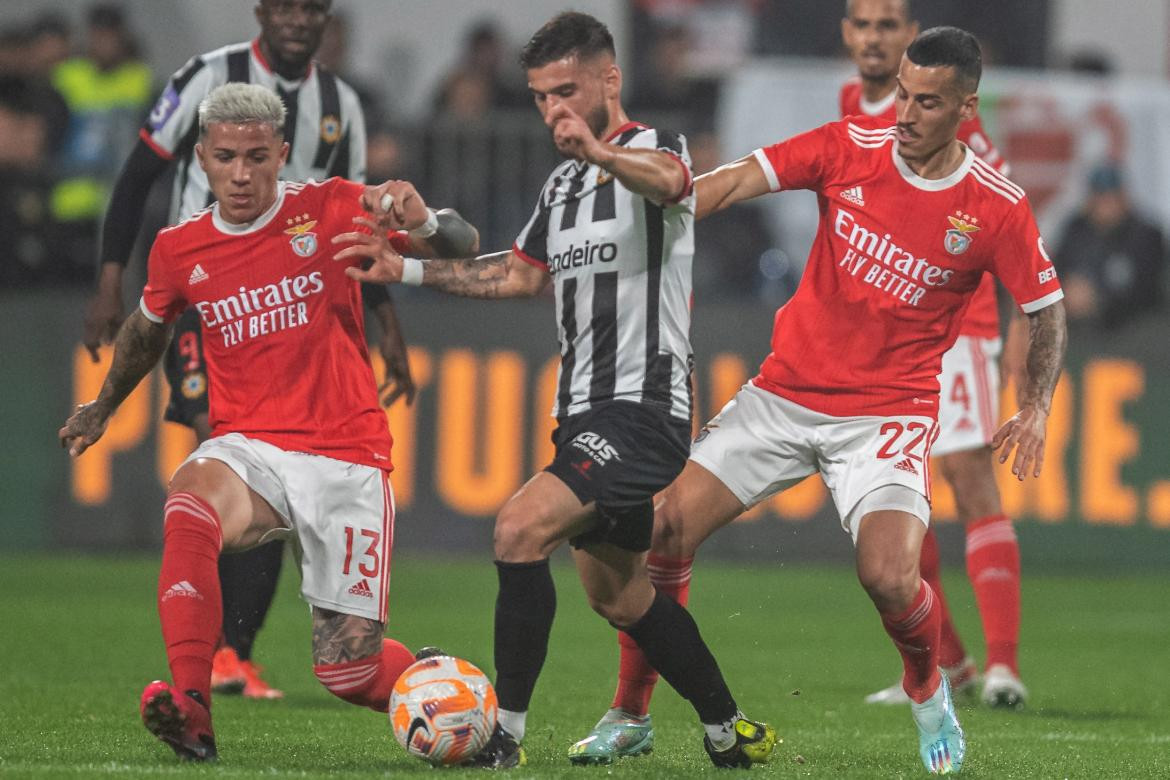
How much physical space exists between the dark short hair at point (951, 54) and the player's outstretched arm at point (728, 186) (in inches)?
23.0

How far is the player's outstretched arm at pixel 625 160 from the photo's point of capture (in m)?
5.01

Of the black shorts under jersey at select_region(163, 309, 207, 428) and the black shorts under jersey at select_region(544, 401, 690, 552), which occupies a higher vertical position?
the black shorts under jersey at select_region(544, 401, 690, 552)

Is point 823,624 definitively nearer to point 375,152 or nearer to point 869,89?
point 869,89

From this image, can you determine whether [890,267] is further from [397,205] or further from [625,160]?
[397,205]

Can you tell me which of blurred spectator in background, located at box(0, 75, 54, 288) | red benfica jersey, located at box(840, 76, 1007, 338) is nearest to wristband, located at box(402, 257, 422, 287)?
red benfica jersey, located at box(840, 76, 1007, 338)

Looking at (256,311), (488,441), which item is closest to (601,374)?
(256,311)

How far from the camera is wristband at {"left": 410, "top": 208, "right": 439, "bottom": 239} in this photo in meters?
5.65

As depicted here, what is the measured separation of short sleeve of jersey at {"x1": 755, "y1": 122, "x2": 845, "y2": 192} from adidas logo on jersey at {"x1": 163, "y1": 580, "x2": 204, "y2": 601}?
208cm

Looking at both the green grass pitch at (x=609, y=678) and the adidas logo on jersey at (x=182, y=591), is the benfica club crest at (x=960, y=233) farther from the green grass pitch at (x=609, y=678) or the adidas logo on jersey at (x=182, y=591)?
the adidas logo on jersey at (x=182, y=591)

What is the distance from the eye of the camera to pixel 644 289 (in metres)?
5.46

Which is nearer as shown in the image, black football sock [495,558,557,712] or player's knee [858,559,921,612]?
black football sock [495,558,557,712]

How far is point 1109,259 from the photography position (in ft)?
41.0

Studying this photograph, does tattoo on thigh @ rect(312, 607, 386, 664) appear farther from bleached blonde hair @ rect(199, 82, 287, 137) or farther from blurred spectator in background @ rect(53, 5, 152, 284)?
blurred spectator in background @ rect(53, 5, 152, 284)

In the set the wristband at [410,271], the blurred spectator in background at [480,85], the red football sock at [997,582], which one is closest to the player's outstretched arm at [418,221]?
the wristband at [410,271]
